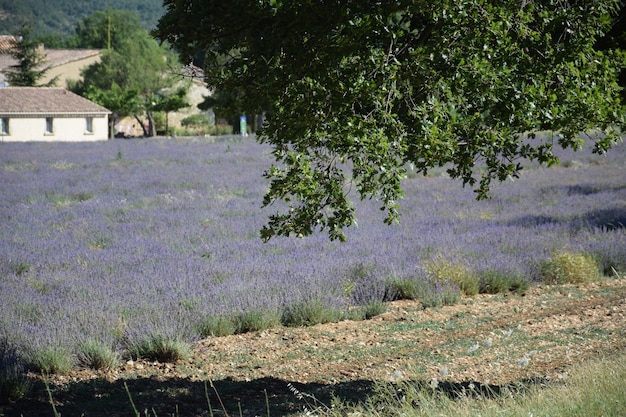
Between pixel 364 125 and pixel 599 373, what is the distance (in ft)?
7.31

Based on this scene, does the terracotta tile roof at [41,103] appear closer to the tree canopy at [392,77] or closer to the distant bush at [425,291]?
the distant bush at [425,291]

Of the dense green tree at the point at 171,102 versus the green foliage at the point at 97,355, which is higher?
the dense green tree at the point at 171,102

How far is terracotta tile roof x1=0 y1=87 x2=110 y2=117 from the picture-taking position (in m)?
54.8

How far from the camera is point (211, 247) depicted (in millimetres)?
13539

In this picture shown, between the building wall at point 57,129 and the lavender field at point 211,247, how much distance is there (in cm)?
3149

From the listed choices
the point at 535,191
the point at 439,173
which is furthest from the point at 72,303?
the point at 439,173

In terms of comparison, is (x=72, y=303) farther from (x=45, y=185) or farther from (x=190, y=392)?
(x=45, y=185)

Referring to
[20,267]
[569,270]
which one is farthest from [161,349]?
[569,270]

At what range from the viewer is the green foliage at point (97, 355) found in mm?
7437

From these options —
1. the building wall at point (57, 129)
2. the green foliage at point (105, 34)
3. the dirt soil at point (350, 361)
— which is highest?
the green foliage at point (105, 34)

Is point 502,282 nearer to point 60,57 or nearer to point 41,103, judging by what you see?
point 41,103

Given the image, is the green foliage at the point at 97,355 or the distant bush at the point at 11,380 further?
the green foliage at the point at 97,355

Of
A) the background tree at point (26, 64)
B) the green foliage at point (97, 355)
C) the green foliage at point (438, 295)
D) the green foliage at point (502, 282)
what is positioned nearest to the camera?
the green foliage at point (97, 355)

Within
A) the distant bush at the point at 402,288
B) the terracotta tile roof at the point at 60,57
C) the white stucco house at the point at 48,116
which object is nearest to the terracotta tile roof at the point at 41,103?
the white stucco house at the point at 48,116
